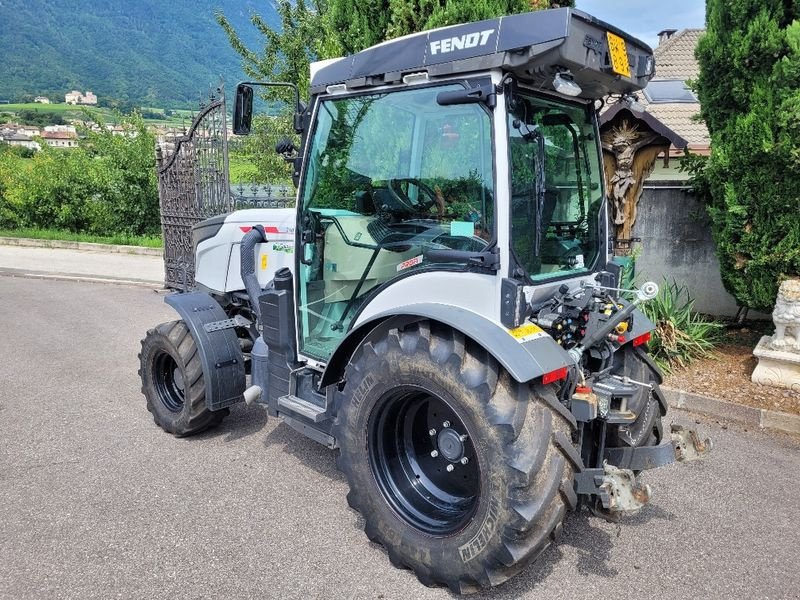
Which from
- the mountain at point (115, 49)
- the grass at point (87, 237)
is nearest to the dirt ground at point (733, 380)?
the grass at point (87, 237)

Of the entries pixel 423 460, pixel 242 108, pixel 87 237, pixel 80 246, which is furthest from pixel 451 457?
pixel 87 237

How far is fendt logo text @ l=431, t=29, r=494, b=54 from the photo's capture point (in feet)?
9.11

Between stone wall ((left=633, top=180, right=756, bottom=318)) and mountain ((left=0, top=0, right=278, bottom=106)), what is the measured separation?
54999 mm

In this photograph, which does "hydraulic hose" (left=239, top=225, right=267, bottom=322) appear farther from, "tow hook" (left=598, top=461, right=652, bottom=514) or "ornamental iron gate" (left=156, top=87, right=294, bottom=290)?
"ornamental iron gate" (left=156, top=87, right=294, bottom=290)

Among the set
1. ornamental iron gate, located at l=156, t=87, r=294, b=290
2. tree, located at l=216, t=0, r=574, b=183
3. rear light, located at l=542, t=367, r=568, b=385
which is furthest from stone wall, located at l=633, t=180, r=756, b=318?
rear light, located at l=542, t=367, r=568, b=385

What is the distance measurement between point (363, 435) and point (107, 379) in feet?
13.1

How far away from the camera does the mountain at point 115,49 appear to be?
9012cm

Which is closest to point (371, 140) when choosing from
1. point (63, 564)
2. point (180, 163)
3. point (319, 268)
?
point (319, 268)

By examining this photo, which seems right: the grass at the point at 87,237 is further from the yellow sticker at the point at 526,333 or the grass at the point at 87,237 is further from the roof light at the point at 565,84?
the roof light at the point at 565,84

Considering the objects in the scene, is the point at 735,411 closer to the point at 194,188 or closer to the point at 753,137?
the point at 753,137

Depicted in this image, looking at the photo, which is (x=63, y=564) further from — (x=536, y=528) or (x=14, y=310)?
(x=14, y=310)

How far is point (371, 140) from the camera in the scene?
3559 millimetres

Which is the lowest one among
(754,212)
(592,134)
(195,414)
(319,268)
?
(195,414)

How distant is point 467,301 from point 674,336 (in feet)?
13.6
